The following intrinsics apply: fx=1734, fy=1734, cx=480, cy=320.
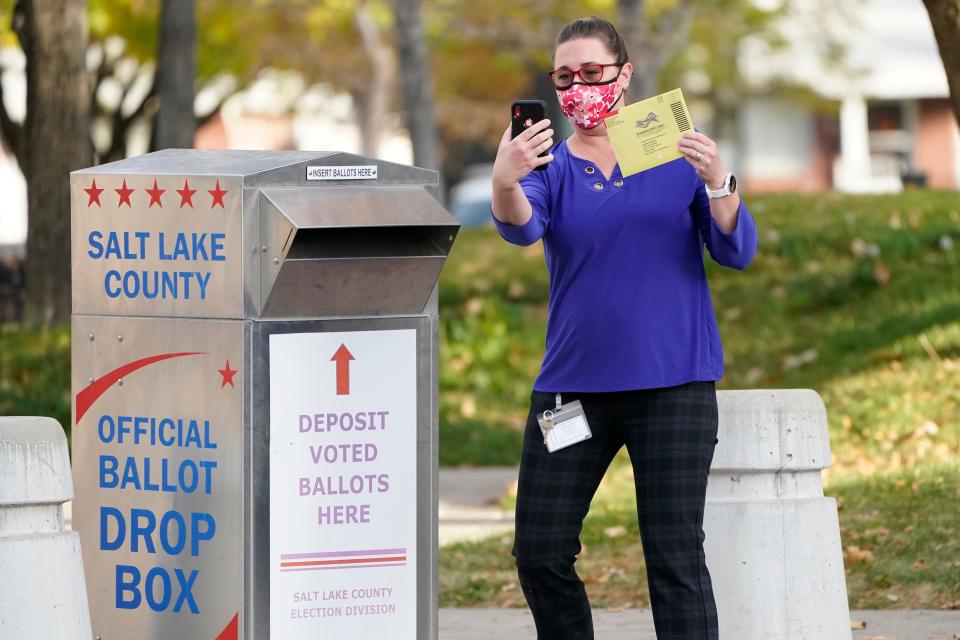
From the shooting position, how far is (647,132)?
429 centimetres

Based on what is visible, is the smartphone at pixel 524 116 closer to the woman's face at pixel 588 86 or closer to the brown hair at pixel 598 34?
the woman's face at pixel 588 86

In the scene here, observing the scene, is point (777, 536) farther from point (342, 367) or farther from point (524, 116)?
point (524, 116)

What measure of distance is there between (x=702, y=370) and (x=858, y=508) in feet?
11.8

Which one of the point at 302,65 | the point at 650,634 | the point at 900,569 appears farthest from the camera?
the point at 302,65

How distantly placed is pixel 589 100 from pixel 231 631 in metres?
1.67

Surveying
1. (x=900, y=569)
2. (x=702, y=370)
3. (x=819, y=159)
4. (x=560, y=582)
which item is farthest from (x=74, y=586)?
(x=819, y=159)

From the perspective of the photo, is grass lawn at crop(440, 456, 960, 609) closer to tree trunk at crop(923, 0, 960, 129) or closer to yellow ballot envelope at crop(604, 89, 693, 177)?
tree trunk at crop(923, 0, 960, 129)

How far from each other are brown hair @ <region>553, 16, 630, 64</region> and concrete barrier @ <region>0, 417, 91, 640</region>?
168 centimetres

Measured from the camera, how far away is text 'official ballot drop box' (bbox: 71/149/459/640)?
4535 millimetres

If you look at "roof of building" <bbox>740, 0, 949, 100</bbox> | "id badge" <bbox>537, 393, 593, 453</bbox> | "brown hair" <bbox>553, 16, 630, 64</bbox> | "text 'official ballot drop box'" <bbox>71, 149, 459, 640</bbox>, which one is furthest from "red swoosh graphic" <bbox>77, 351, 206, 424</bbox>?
"roof of building" <bbox>740, 0, 949, 100</bbox>

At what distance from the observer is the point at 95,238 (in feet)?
15.7

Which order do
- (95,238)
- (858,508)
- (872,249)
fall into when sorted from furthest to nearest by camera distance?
(872,249) < (858,508) < (95,238)

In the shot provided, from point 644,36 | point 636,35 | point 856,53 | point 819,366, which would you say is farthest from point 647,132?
point 856,53

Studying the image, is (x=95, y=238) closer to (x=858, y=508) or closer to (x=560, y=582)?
(x=560, y=582)
